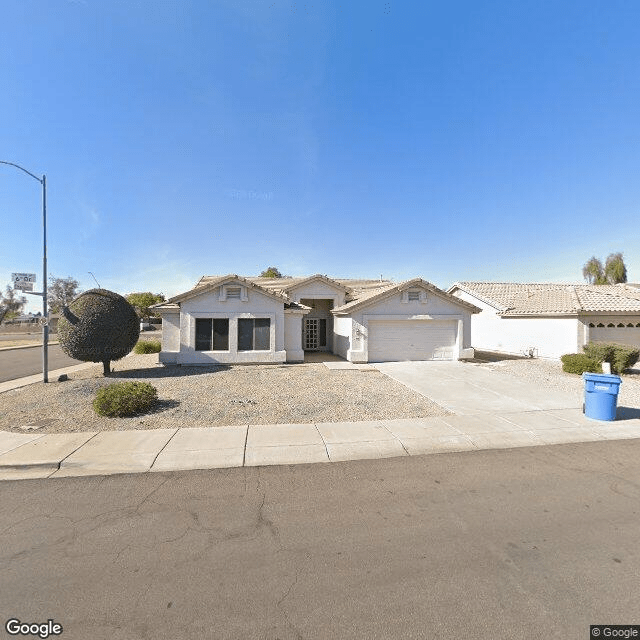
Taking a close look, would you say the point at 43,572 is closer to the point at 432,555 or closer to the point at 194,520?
the point at 194,520

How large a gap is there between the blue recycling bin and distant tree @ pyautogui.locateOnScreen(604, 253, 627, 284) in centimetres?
5243

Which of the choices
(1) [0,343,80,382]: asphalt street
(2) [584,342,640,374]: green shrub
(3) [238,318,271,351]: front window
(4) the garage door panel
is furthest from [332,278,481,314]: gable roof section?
(1) [0,343,80,382]: asphalt street

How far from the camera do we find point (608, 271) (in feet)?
156

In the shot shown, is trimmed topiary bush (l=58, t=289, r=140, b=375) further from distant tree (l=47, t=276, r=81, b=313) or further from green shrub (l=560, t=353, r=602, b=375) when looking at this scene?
distant tree (l=47, t=276, r=81, b=313)

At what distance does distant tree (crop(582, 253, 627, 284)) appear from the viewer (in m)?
46.2

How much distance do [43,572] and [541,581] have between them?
5.09 metres

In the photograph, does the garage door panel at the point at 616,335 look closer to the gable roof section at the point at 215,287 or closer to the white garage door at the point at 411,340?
the white garage door at the point at 411,340

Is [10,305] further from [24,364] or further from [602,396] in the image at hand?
[602,396]

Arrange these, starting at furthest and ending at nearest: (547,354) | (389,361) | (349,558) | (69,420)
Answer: (547,354)
(389,361)
(69,420)
(349,558)

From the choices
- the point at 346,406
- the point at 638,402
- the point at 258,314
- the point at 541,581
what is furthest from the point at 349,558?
the point at 258,314

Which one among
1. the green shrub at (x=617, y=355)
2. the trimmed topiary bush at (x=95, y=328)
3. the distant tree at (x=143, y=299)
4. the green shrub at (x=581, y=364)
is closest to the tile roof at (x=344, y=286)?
the trimmed topiary bush at (x=95, y=328)

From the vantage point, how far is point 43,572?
3264mm

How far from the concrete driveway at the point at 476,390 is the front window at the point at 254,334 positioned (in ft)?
19.6

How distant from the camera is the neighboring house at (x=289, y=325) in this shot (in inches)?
627
